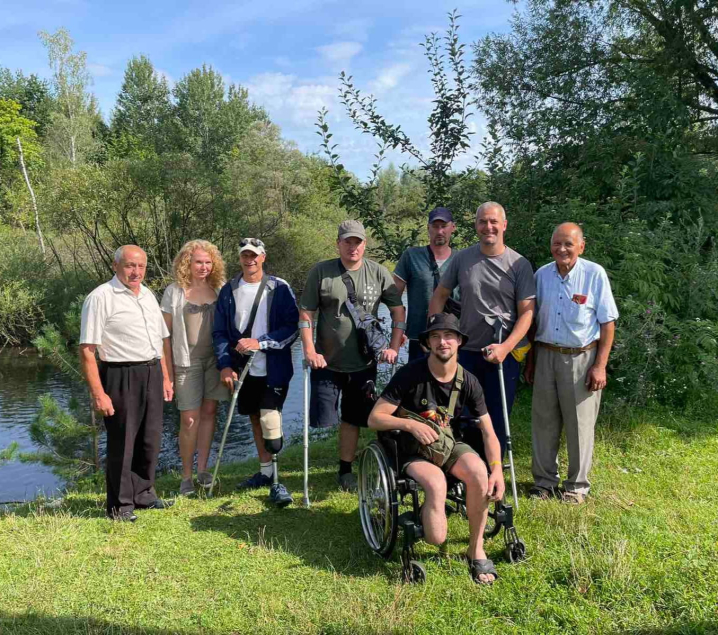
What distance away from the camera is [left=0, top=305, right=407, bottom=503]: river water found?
8.66 m

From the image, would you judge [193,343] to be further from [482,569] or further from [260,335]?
[482,569]

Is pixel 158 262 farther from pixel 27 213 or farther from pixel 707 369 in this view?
pixel 707 369

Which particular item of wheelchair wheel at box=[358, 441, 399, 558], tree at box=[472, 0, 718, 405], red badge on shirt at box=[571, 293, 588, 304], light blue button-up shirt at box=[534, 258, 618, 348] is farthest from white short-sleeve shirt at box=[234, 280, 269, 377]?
tree at box=[472, 0, 718, 405]

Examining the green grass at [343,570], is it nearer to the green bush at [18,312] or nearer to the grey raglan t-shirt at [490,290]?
the grey raglan t-shirt at [490,290]

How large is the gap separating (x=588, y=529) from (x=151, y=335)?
328 centimetres

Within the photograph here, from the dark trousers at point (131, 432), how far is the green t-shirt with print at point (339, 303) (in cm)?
129

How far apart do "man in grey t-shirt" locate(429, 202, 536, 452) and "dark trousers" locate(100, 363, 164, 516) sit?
236 cm

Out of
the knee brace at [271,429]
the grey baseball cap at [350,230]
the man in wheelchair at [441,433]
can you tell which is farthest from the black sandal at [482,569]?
the grey baseball cap at [350,230]

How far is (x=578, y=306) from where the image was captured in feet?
14.1

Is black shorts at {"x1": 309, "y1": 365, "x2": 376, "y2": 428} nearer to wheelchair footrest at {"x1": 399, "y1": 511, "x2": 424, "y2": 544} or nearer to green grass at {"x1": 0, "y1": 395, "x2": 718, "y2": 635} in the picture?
green grass at {"x1": 0, "y1": 395, "x2": 718, "y2": 635}

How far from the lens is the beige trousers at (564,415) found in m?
4.39

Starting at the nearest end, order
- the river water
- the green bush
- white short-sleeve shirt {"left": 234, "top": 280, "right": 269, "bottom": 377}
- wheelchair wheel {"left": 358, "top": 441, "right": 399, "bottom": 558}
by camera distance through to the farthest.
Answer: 1. wheelchair wheel {"left": 358, "top": 441, "right": 399, "bottom": 558}
2. white short-sleeve shirt {"left": 234, "top": 280, "right": 269, "bottom": 377}
3. the river water
4. the green bush

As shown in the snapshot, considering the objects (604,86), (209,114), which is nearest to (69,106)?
(209,114)

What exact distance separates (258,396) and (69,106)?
37792 mm
